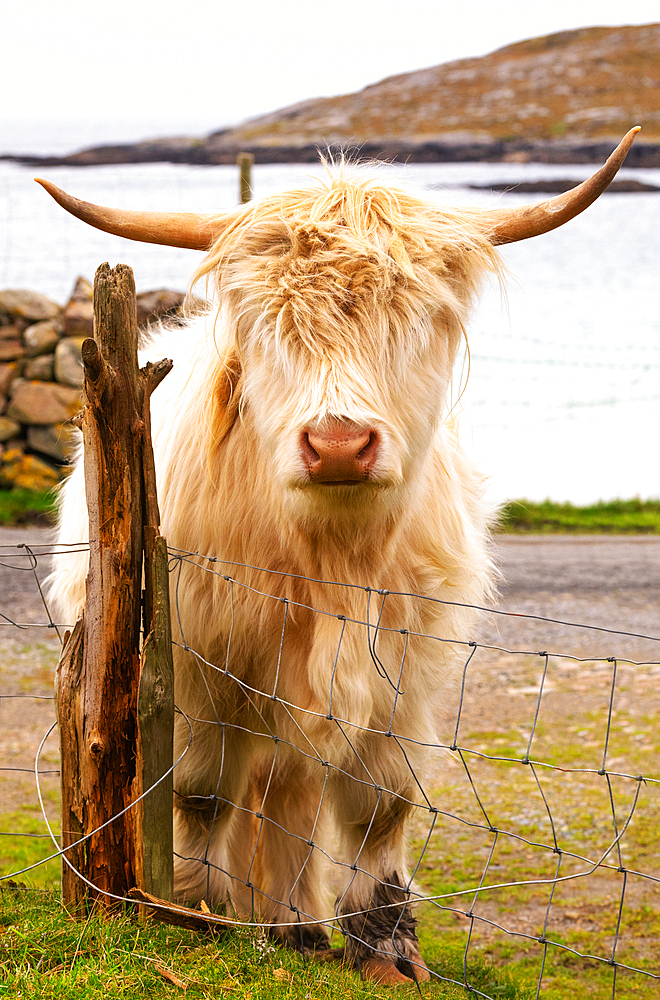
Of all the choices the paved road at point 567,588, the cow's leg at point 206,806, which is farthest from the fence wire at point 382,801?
the paved road at point 567,588

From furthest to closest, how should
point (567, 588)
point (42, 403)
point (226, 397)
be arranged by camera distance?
1. point (42, 403)
2. point (567, 588)
3. point (226, 397)

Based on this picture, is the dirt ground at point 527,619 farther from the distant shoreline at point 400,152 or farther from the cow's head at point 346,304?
the distant shoreline at point 400,152

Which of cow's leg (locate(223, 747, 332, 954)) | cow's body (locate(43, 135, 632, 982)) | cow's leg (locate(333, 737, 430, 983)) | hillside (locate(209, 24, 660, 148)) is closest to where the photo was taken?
cow's body (locate(43, 135, 632, 982))

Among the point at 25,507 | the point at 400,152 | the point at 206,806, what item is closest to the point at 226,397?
the point at 206,806

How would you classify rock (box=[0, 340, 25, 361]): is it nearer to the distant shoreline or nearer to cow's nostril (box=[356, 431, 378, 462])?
the distant shoreline

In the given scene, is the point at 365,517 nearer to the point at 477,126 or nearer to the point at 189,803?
the point at 189,803

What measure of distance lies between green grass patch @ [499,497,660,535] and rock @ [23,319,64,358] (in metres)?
4.65

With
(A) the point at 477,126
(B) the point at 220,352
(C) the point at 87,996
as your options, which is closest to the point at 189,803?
(C) the point at 87,996

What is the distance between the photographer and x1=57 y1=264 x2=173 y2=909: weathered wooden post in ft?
6.63

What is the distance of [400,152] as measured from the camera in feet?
65.0

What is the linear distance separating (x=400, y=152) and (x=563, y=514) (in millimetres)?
12539

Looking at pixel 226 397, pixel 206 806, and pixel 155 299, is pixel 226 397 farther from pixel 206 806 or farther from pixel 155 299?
pixel 155 299

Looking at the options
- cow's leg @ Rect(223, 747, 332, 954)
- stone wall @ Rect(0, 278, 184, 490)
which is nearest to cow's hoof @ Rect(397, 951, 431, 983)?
cow's leg @ Rect(223, 747, 332, 954)

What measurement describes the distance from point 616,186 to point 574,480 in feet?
41.8
